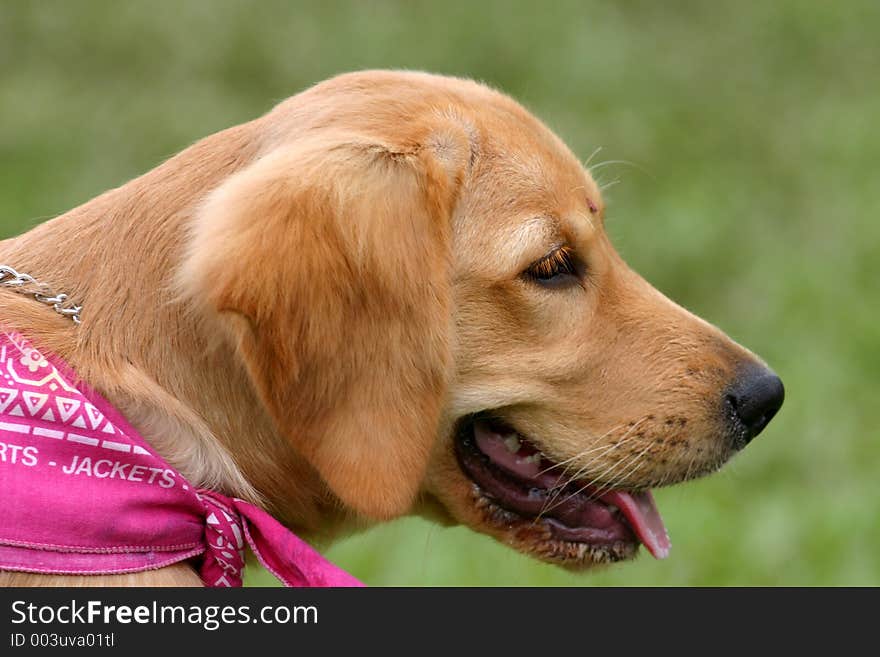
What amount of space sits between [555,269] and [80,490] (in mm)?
1451

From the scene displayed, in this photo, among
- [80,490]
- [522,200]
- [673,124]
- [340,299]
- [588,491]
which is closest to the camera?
[80,490]

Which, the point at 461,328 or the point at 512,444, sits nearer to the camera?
the point at 461,328

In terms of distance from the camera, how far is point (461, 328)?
3.61 metres

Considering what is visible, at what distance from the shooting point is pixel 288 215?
324cm

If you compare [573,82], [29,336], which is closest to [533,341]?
[29,336]

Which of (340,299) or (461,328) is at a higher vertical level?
(340,299)

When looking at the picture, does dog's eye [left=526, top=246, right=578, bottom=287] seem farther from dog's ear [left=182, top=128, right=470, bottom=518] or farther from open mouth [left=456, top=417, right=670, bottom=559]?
open mouth [left=456, top=417, right=670, bottom=559]

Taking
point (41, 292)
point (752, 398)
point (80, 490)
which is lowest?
point (752, 398)

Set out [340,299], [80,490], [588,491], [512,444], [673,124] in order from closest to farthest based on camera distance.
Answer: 1. [80,490]
2. [340,299]
3. [512,444]
4. [588,491]
5. [673,124]

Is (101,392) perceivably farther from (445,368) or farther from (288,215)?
(445,368)

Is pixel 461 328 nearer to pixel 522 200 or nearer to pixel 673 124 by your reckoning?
pixel 522 200

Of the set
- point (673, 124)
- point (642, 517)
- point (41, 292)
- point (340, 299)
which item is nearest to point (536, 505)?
point (642, 517)

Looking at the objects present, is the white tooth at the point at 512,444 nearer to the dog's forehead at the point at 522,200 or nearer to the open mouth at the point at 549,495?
the open mouth at the point at 549,495

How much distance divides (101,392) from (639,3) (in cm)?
1185
